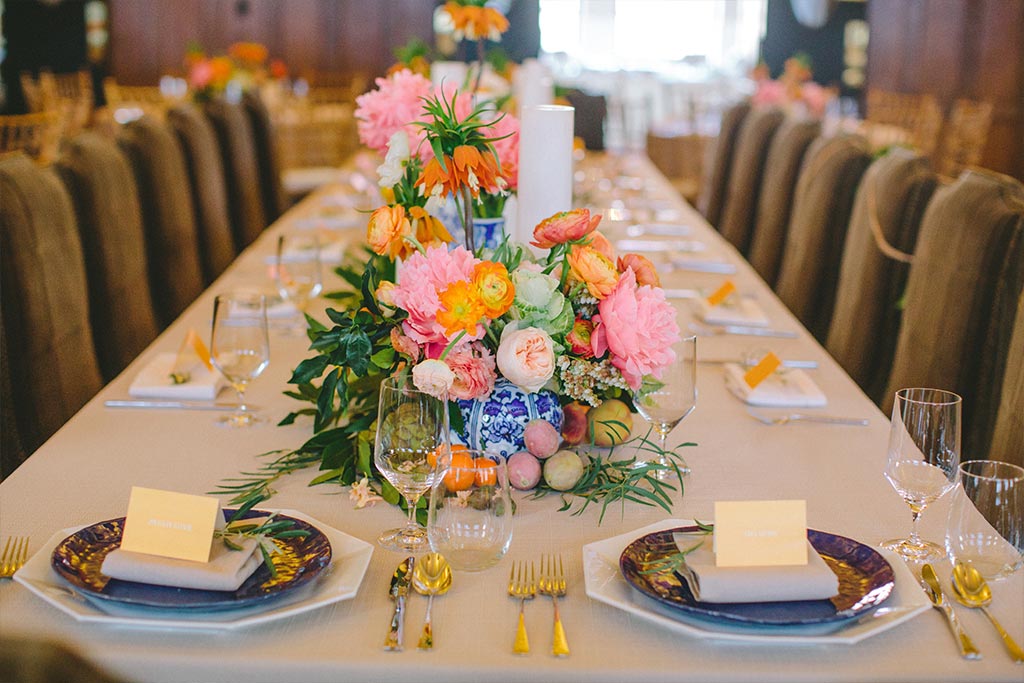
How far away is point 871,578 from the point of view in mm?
1087

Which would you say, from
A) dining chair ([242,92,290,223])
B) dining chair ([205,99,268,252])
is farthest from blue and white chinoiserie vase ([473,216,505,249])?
dining chair ([242,92,290,223])

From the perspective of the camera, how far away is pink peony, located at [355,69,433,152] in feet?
5.82

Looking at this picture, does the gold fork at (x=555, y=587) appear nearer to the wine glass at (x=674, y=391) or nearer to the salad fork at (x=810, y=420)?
the wine glass at (x=674, y=391)

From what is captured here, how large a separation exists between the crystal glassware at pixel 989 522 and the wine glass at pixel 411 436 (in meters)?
0.51

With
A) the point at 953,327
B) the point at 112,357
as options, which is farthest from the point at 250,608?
the point at 112,357

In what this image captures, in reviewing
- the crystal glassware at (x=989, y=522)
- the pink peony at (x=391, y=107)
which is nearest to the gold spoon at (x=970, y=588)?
the crystal glassware at (x=989, y=522)

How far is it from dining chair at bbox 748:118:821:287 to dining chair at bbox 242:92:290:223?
2.17 metres

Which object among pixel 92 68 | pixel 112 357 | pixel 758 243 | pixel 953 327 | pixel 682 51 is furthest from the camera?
pixel 682 51

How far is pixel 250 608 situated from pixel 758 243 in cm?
330

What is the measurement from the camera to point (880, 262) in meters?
2.65

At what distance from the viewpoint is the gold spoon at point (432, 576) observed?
110 cm

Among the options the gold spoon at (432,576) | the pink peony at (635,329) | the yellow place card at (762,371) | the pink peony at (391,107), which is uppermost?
the pink peony at (391,107)

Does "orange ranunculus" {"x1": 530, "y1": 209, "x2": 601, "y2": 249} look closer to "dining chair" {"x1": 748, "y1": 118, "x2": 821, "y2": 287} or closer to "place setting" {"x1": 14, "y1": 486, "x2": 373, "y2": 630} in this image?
"place setting" {"x1": 14, "y1": 486, "x2": 373, "y2": 630}

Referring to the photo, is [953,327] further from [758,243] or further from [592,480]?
[758,243]
